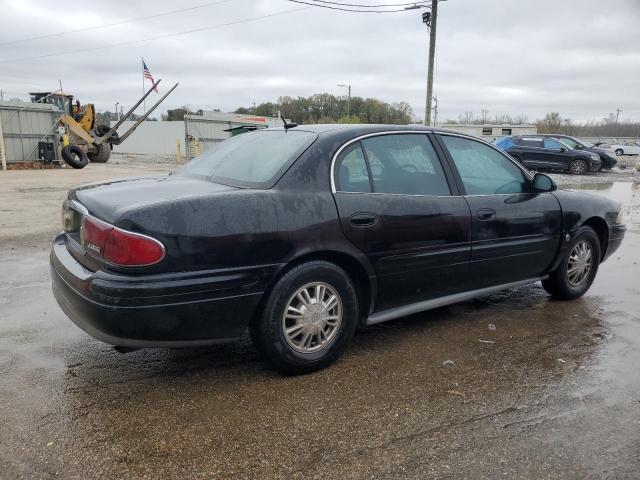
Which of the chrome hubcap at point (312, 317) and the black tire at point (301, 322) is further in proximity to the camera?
the chrome hubcap at point (312, 317)

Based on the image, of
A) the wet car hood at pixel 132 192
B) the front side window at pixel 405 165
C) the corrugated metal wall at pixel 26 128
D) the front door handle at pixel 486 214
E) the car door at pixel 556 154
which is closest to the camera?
the wet car hood at pixel 132 192

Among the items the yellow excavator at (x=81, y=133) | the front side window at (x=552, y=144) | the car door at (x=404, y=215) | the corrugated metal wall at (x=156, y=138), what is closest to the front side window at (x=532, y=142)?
the front side window at (x=552, y=144)

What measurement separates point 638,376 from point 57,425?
11.8 feet

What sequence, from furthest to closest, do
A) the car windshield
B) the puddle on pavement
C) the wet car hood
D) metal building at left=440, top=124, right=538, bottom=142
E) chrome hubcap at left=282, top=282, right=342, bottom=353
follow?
metal building at left=440, top=124, right=538, bottom=142 < the car windshield < the puddle on pavement < chrome hubcap at left=282, top=282, right=342, bottom=353 < the wet car hood

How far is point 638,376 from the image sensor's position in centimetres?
357

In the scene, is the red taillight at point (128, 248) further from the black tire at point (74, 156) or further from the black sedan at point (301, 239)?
the black tire at point (74, 156)

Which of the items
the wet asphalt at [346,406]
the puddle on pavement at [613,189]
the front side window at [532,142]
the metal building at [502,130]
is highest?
the metal building at [502,130]

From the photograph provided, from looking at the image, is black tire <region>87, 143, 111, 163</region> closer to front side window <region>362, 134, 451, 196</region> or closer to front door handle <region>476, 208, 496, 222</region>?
front side window <region>362, 134, 451, 196</region>

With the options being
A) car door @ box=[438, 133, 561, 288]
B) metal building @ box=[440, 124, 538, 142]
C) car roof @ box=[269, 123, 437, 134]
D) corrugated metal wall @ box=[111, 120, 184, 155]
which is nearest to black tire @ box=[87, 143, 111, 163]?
car roof @ box=[269, 123, 437, 134]

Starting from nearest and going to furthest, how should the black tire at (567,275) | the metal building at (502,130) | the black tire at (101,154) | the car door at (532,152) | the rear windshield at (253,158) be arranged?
1. the rear windshield at (253,158)
2. the black tire at (567,275)
3. the black tire at (101,154)
4. the car door at (532,152)
5. the metal building at (502,130)

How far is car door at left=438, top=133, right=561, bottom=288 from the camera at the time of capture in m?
4.21

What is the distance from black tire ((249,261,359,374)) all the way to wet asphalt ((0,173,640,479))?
119 mm

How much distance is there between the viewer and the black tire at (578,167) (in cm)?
2425

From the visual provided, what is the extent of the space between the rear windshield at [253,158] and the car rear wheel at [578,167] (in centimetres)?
2350
